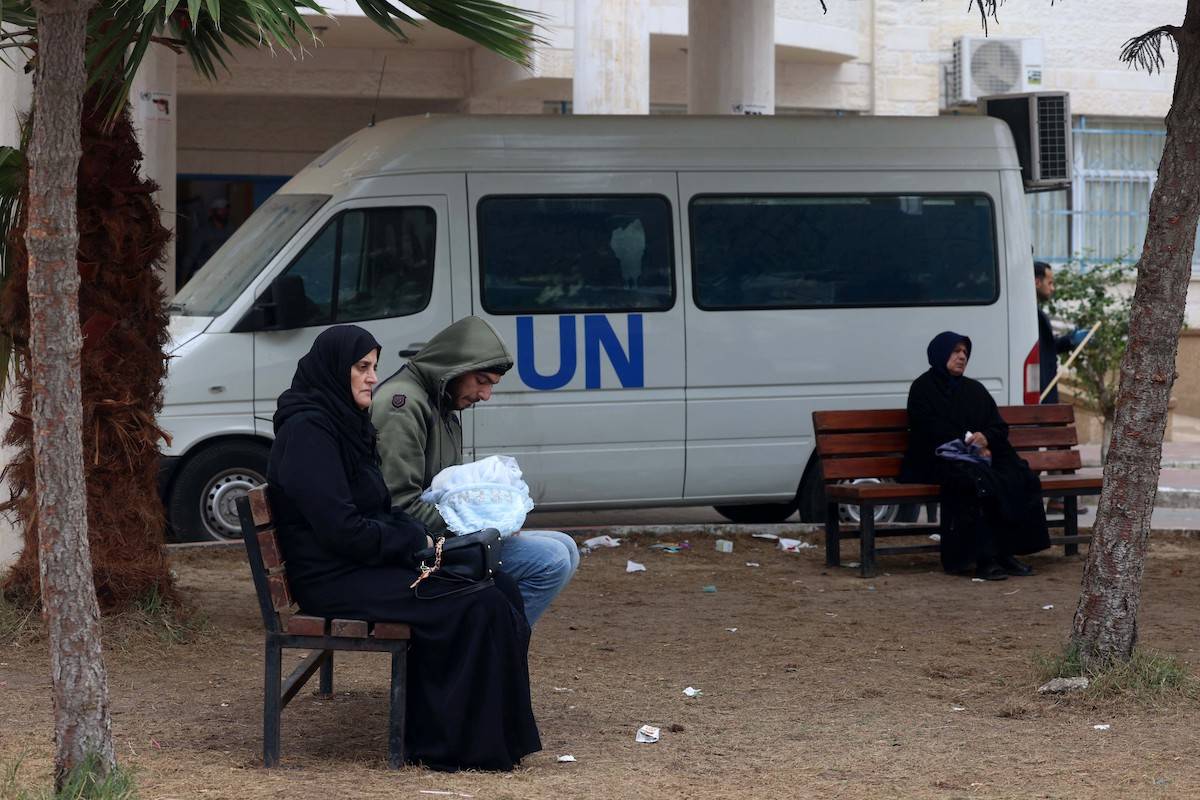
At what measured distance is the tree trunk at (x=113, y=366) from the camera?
22.2ft

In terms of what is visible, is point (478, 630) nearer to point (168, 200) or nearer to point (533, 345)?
point (533, 345)

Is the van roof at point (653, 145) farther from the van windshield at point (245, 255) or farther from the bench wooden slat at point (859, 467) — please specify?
the bench wooden slat at point (859, 467)

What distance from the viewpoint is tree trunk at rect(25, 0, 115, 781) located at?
4457 mm

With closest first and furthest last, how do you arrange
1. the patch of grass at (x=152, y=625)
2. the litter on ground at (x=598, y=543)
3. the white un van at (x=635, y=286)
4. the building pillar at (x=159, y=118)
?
the patch of grass at (x=152, y=625) → the white un van at (x=635, y=286) → the litter on ground at (x=598, y=543) → the building pillar at (x=159, y=118)

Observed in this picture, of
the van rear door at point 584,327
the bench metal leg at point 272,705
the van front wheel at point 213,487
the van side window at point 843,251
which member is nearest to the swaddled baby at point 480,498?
the bench metal leg at point 272,705

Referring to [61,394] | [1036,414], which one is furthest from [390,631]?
[1036,414]

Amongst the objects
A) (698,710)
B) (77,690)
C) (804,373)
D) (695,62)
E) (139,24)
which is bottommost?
(698,710)

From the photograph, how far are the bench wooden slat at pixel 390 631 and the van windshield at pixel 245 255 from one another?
4891mm

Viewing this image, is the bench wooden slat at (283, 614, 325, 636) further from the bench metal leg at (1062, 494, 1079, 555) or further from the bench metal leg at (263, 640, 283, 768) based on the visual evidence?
the bench metal leg at (1062, 494, 1079, 555)

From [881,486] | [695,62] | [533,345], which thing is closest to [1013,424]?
[881,486]

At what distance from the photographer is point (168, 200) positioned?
14320mm

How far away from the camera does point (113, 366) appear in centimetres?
684

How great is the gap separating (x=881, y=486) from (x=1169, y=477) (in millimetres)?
6378

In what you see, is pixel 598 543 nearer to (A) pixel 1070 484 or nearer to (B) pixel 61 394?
(A) pixel 1070 484
